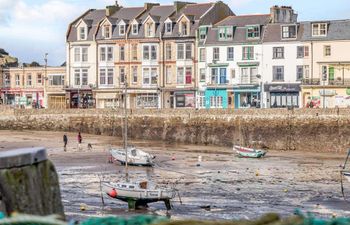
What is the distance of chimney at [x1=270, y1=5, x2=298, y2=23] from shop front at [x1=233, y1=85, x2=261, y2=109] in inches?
230

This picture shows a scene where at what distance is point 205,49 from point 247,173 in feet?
90.8

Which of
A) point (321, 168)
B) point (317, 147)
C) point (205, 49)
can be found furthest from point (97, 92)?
point (321, 168)

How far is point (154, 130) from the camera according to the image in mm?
58938

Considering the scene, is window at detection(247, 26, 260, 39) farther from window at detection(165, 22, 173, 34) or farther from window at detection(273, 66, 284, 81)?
window at detection(165, 22, 173, 34)

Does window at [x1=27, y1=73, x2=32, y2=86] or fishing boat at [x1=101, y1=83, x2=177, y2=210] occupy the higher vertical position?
window at [x1=27, y1=73, x2=32, y2=86]

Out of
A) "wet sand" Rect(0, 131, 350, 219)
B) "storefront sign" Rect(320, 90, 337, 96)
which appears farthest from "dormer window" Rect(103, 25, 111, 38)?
"storefront sign" Rect(320, 90, 337, 96)

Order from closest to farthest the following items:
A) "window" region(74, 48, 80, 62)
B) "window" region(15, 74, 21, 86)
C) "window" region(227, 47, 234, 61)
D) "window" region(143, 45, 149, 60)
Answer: "window" region(227, 47, 234, 61) → "window" region(143, 45, 149, 60) → "window" region(74, 48, 80, 62) → "window" region(15, 74, 21, 86)

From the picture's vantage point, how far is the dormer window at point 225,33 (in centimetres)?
6386

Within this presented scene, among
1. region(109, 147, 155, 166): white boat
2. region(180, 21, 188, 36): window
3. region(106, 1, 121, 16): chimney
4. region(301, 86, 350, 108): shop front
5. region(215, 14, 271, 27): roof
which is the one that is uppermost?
region(106, 1, 121, 16): chimney

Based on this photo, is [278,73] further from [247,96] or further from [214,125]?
[214,125]

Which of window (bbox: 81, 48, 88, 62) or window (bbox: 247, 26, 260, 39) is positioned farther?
window (bbox: 81, 48, 88, 62)

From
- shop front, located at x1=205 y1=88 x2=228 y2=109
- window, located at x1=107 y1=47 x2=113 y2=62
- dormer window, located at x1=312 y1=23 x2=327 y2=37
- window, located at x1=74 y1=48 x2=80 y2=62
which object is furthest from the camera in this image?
window, located at x1=74 y1=48 x2=80 y2=62

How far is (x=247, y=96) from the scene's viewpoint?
6297 centimetres

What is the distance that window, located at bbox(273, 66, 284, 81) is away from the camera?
199 feet
